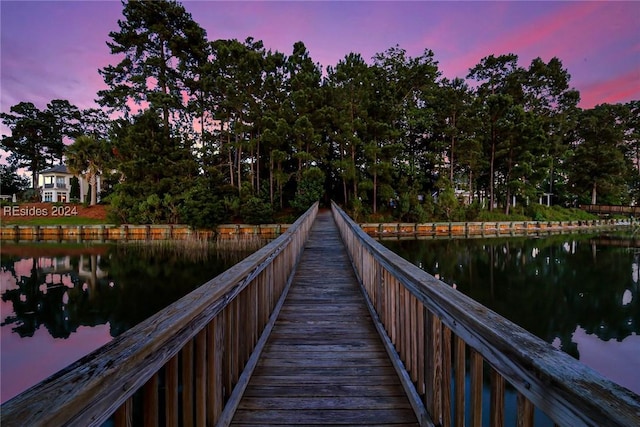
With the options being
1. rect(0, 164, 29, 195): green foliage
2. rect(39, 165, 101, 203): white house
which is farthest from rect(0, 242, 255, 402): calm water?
rect(0, 164, 29, 195): green foliage

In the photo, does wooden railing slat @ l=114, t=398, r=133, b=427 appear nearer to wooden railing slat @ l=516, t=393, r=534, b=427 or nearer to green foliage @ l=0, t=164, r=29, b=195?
wooden railing slat @ l=516, t=393, r=534, b=427

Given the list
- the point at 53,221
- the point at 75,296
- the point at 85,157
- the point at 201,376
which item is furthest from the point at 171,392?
the point at 85,157

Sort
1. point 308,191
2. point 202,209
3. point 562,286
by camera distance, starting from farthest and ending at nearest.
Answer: point 308,191
point 202,209
point 562,286

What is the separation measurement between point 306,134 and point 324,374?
22.9 m

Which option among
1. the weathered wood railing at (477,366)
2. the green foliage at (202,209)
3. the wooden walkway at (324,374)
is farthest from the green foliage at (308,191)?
the weathered wood railing at (477,366)

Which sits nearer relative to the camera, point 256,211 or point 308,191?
point 256,211

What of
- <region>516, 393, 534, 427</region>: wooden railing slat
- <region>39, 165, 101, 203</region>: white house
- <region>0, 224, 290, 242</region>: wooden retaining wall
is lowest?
<region>0, 224, 290, 242</region>: wooden retaining wall

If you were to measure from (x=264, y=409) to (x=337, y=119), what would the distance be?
2500 cm

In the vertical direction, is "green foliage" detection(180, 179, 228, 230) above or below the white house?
below

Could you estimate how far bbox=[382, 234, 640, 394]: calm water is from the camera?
791 centimetres

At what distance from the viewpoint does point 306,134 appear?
24438 mm

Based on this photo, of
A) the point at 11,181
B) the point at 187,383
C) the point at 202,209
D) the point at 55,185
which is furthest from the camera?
the point at 11,181

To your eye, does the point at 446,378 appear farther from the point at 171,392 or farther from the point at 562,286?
the point at 562,286

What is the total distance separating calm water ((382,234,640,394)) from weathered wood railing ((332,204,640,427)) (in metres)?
7.20
